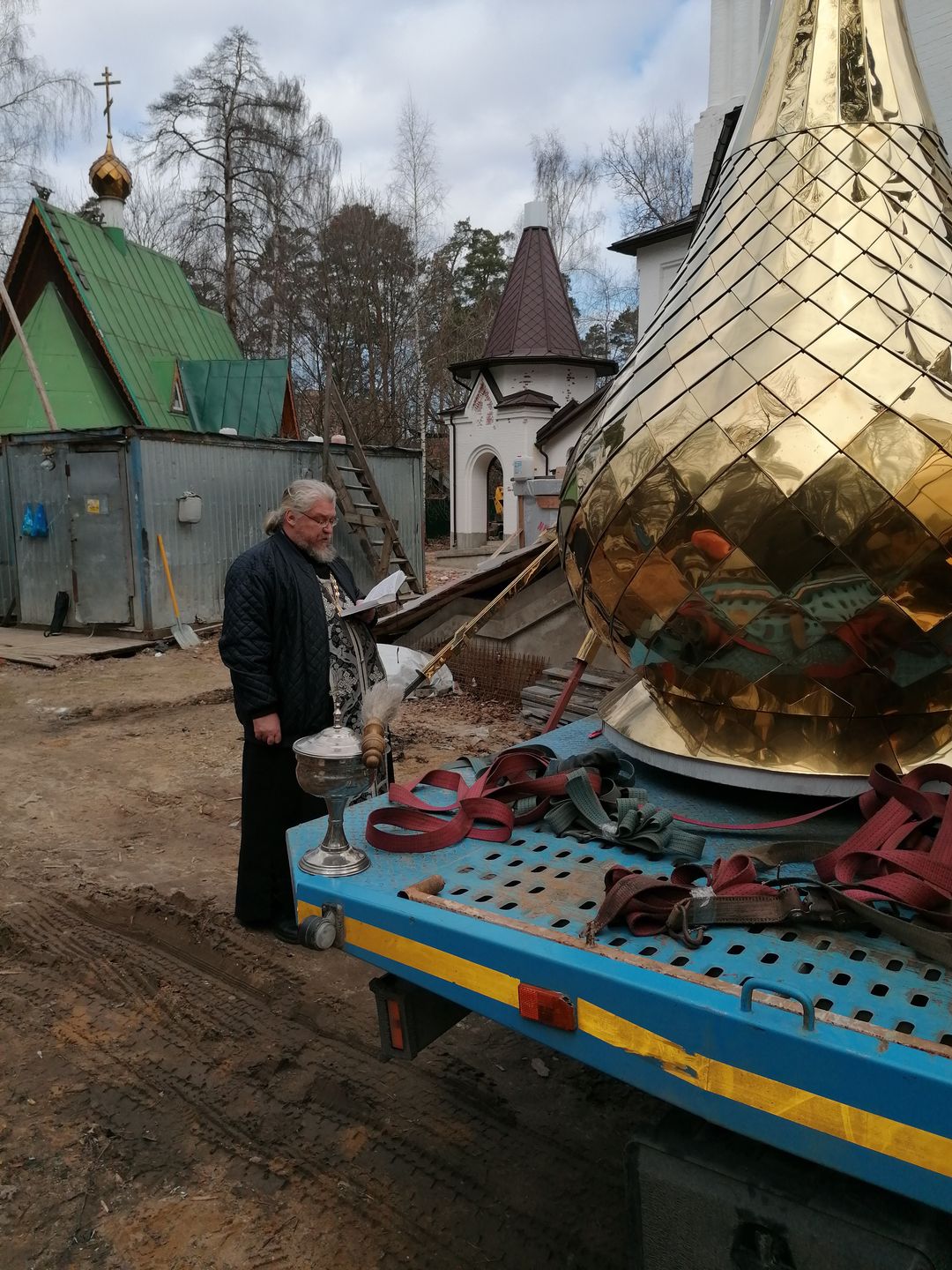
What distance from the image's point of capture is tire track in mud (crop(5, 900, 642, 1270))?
2.34m

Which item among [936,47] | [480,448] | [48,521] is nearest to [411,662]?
[936,47]

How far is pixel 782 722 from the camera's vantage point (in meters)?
2.22

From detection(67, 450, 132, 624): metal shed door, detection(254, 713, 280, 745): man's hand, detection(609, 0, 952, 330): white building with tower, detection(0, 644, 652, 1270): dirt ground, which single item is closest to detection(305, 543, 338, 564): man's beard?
detection(254, 713, 280, 745): man's hand

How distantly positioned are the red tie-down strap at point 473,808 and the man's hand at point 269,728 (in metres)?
1.25

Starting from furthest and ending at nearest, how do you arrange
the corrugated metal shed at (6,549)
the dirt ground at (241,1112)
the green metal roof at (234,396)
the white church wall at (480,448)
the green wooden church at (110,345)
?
the white church wall at (480,448) < the green metal roof at (234,396) < the green wooden church at (110,345) < the corrugated metal shed at (6,549) < the dirt ground at (241,1112)

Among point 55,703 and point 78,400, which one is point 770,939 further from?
point 78,400

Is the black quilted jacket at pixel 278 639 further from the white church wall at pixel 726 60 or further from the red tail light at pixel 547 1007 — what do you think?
the white church wall at pixel 726 60

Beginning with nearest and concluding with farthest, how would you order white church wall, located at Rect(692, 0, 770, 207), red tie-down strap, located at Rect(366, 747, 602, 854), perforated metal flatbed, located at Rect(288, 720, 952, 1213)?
perforated metal flatbed, located at Rect(288, 720, 952, 1213) < red tie-down strap, located at Rect(366, 747, 602, 854) < white church wall, located at Rect(692, 0, 770, 207)

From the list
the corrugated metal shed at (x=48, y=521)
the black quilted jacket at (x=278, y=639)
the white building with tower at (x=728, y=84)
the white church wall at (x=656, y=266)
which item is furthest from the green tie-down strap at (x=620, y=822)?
the white church wall at (x=656, y=266)

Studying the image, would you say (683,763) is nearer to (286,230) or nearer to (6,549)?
(6,549)

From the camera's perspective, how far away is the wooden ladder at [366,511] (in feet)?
45.2

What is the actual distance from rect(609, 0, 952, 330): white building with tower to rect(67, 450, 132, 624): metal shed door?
665 cm

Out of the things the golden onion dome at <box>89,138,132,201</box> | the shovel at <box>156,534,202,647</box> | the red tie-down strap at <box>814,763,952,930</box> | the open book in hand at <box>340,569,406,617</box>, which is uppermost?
the golden onion dome at <box>89,138,132,201</box>

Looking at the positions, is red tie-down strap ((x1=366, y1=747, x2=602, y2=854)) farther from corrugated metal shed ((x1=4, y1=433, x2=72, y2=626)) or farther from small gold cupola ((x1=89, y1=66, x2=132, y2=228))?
small gold cupola ((x1=89, y1=66, x2=132, y2=228))
